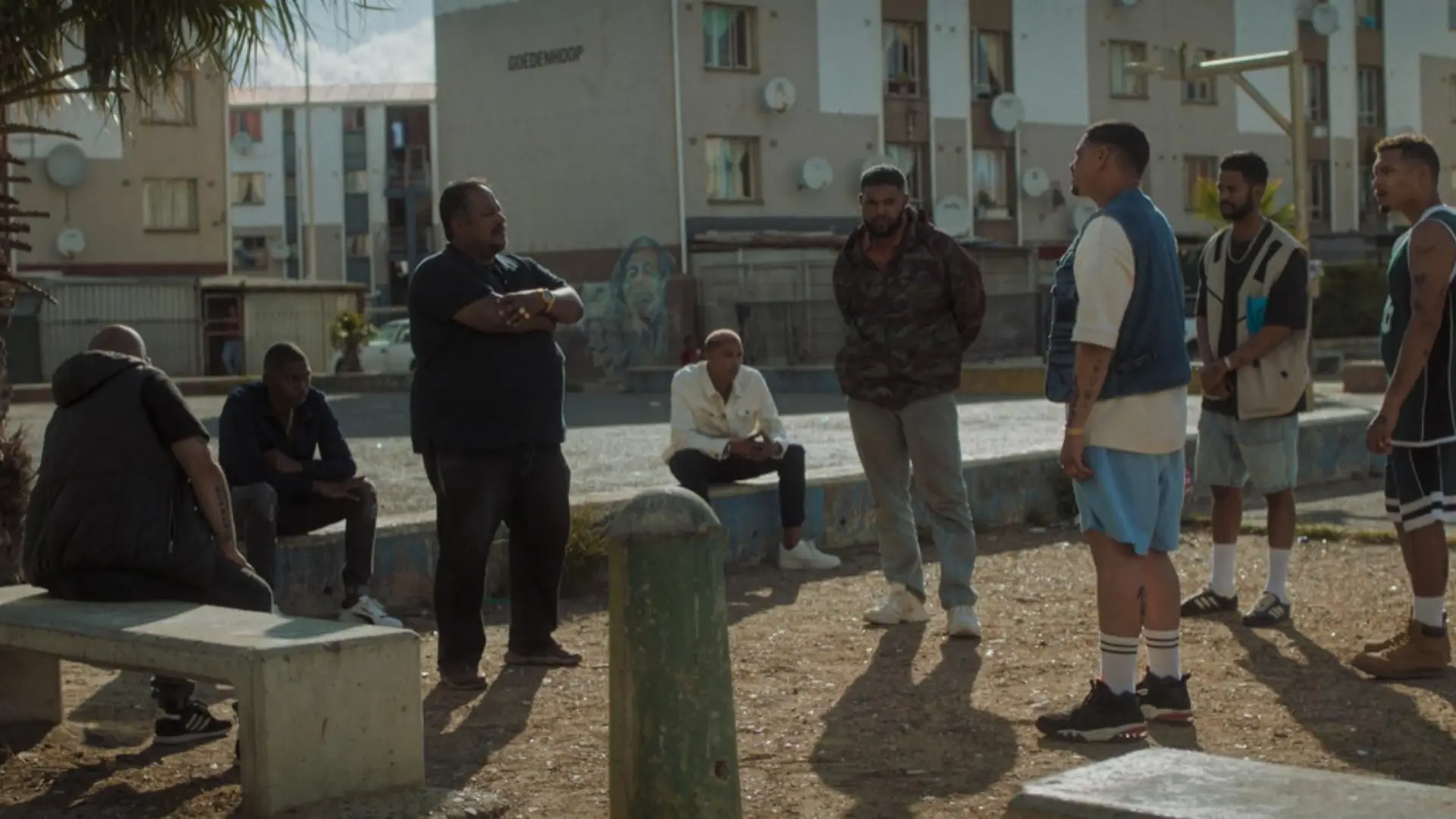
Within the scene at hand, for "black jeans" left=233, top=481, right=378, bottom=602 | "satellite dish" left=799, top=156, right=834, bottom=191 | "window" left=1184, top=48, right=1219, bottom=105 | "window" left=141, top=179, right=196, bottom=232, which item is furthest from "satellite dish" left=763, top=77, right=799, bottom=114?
"black jeans" left=233, top=481, right=378, bottom=602

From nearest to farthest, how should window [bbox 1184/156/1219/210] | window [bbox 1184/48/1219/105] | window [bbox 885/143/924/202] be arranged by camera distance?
window [bbox 885/143/924/202] → window [bbox 1184/156/1219/210] → window [bbox 1184/48/1219/105]

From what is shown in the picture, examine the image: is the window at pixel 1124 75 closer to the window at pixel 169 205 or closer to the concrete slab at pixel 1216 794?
the window at pixel 169 205

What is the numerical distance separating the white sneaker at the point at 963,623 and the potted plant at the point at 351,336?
37.6 metres

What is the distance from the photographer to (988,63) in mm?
50250

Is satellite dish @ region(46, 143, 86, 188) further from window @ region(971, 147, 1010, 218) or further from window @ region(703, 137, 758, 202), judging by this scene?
window @ region(971, 147, 1010, 218)

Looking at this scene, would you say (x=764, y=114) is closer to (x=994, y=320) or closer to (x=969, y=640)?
(x=994, y=320)

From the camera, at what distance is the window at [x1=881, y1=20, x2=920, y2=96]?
158 ft

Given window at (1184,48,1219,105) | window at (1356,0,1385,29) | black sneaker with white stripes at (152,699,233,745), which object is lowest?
black sneaker with white stripes at (152,699,233,745)

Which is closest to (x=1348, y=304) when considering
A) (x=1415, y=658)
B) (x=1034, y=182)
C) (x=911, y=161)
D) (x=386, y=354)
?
(x=1034, y=182)

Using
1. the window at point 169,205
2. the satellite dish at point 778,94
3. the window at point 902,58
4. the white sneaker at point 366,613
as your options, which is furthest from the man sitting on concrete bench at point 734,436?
the window at point 169,205

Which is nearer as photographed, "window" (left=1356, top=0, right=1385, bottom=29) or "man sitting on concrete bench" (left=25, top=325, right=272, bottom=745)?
"man sitting on concrete bench" (left=25, top=325, right=272, bottom=745)

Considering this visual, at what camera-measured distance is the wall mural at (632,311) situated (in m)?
43.1

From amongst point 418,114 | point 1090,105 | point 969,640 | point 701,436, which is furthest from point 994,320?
point 418,114

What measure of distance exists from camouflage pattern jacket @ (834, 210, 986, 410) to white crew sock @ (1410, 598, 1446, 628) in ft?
6.61
